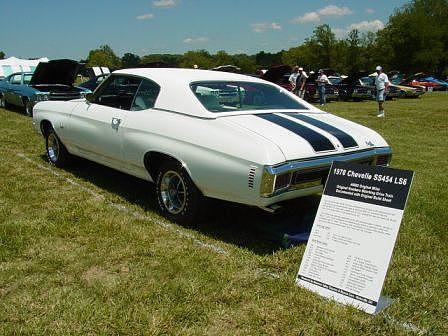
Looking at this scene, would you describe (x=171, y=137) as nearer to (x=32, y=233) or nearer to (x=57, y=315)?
(x=32, y=233)

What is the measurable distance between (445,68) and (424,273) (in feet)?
233

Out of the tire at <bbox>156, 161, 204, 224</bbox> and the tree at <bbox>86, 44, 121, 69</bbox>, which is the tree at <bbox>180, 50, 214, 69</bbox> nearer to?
the tree at <bbox>86, 44, 121, 69</bbox>

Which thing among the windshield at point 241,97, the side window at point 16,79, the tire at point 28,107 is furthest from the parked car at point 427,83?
the windshield at point 241,97

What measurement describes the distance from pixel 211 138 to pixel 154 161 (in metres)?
0.94

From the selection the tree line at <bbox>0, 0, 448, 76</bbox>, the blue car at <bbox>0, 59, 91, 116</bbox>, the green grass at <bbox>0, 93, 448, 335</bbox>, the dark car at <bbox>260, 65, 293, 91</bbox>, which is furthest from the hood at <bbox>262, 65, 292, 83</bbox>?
the tree line at <bbox>0, 0, 448, 76</bbox>

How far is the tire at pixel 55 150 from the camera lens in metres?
6.44

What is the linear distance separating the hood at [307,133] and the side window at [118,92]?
4.59 ft

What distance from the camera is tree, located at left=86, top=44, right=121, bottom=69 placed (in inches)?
4589

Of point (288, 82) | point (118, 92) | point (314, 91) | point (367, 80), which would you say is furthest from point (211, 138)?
point (367, 80)

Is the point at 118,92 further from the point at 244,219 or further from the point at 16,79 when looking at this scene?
the point at 16,79

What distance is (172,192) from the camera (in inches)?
179

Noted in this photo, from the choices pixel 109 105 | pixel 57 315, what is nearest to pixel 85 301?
pixel 57 315

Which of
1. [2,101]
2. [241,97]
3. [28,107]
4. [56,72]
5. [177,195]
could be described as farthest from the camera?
[2,101]

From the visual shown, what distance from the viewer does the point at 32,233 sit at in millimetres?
4203
